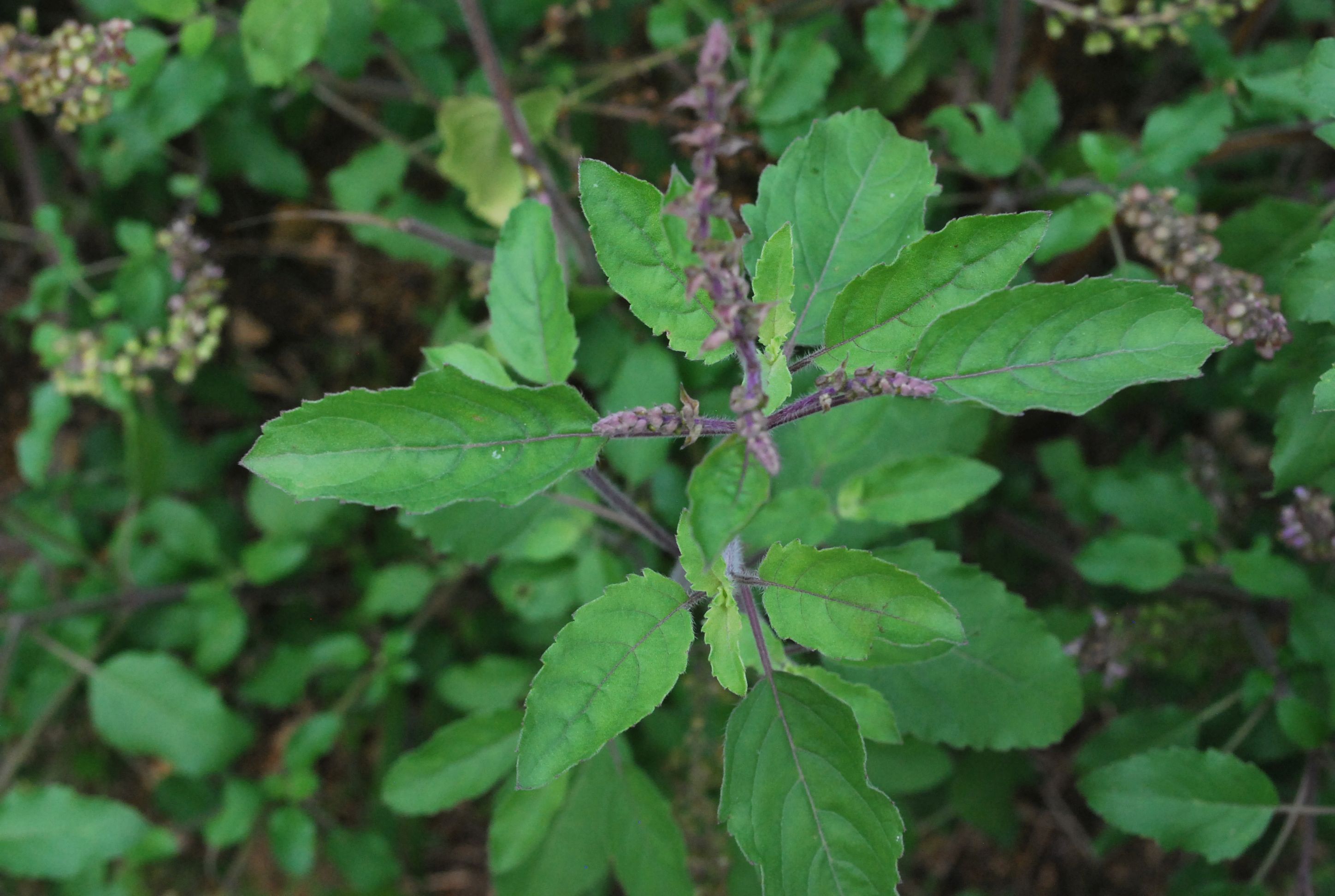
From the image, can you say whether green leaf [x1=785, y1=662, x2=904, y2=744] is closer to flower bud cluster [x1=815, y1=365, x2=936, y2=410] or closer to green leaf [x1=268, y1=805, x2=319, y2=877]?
flower bud cluster [x1=815, y1=365, x2=936, y2=410]

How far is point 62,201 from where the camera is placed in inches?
139

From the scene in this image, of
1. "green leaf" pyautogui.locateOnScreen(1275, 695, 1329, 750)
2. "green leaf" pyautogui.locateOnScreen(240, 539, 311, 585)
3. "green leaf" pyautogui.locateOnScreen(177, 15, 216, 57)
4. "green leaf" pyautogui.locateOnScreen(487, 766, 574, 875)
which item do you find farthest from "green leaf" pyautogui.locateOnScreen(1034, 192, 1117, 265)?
"green leaf" pyautogui.locateOnScreen(240, 539, 311, 585)

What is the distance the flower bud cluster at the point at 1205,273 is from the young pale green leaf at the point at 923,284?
52 centimetres

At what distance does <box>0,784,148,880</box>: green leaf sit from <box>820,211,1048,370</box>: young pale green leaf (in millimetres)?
2573

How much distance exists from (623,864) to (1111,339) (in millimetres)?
1552

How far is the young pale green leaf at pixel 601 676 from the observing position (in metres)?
1.27

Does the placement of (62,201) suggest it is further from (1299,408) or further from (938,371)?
(1299,408)

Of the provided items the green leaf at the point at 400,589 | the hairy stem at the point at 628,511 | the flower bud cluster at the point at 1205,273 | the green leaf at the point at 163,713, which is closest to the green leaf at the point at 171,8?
the green leaf at the point at 400,589

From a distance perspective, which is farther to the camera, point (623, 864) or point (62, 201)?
point (62, 201)

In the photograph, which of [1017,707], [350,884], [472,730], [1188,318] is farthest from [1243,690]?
[350,884]

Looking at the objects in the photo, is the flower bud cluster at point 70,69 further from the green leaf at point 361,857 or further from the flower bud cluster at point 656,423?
the green leaf at point 361,857

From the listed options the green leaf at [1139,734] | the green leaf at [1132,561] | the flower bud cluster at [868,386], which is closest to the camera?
the flower bud cluster at [868,386]

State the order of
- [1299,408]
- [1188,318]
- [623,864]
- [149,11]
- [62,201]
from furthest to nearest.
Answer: [62,201]
[149,11]
[623,864]
[1299,408]
[1188,318]

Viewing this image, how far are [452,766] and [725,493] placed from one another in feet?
4.64
